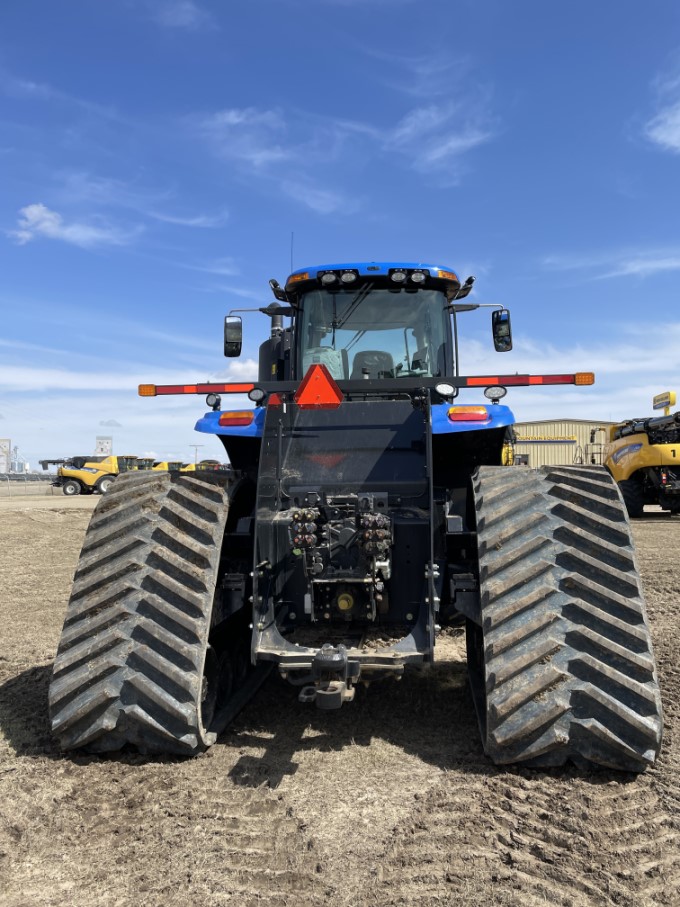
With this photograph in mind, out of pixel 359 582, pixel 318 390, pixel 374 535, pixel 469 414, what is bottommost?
pixel 359 582

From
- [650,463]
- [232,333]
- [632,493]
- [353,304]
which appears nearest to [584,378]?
[353,304]

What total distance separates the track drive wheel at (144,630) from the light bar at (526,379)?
6.60 ft

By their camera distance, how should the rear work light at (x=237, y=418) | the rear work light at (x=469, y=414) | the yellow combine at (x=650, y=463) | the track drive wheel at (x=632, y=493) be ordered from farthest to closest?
the track drive wheel at (x=632, y=493) → the yellow combine at (x=650, y=463) → the rear work light at (x=237, y=418) → the rear work light at (x=469, y=414)

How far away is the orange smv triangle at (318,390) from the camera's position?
4.72 m

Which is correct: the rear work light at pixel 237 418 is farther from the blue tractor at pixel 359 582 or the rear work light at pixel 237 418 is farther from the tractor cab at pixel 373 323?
the tractor cab at pixel 373 323

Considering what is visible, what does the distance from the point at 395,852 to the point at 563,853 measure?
2.09 feet

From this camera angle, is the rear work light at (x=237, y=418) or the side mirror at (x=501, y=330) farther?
the side mirror at (x=501, y=330)

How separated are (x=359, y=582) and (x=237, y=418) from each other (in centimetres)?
150

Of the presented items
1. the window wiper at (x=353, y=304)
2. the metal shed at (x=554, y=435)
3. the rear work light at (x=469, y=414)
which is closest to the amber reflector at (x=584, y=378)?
the rear work light at (x=469, y=414)

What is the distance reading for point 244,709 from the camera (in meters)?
4.71

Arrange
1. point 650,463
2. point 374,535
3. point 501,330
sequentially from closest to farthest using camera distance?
1. point 374,535
2. point 501,330
3. point 650,463

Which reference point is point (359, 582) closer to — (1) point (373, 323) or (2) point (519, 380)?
Answer: (2) point (519, 380)

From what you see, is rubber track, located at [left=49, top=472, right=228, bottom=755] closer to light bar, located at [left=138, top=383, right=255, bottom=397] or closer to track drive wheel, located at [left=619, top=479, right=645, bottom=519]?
light bar, located at [left=138, top=383, right=255, bottom=397]

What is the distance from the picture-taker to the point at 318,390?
4746mm
